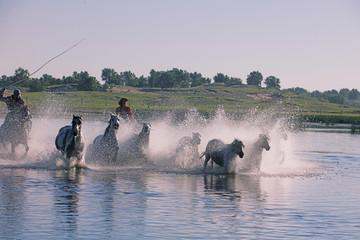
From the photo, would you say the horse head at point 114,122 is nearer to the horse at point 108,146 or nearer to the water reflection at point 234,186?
the horse at point 108,146

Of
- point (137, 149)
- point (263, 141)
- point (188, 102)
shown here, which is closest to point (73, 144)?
point (137, 149)

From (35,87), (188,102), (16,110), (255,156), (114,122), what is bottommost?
(255,156)

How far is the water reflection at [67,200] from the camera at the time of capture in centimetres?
1422

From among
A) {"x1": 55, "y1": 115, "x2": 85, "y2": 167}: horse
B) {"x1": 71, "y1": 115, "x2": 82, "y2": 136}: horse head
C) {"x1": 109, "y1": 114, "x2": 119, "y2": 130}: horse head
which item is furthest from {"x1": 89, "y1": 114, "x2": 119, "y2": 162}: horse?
{"x1": 71, "y1": 115, "x2": 82, "y2": 136}: horse head

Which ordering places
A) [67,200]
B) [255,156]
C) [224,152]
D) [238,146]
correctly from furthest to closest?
[255,156]
[224,152]
[238,146]
[67,200]

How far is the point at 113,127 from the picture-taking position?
82.5 ft

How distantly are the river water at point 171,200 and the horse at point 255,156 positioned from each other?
Result: 37 centimetres

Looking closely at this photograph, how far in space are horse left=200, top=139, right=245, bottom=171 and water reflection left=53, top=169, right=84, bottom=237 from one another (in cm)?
499

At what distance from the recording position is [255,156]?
85.4ft

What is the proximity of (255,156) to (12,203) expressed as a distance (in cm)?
1179

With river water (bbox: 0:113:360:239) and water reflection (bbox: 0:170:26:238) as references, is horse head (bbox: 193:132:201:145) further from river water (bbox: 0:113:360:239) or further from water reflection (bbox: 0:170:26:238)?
water reflection (bbox: 0:170:26:238)

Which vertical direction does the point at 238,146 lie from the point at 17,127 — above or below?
below

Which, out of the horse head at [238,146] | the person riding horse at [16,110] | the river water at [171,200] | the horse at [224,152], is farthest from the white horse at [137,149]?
the person riding horse at [16,110]

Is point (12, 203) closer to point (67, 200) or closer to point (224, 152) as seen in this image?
point (67, 200)
